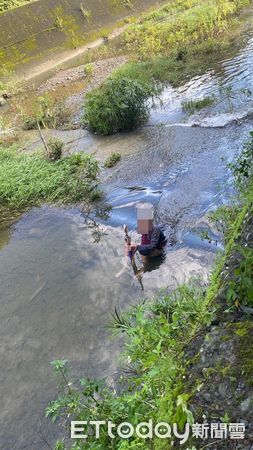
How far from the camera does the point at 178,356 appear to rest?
249 cm

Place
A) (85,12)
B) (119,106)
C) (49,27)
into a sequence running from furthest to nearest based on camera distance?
(85,12), (49,27), (119,106)

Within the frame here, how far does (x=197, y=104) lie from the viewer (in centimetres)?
1138

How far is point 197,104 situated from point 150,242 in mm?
6536

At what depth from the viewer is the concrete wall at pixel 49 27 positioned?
21984 mm

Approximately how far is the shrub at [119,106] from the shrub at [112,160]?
165cm

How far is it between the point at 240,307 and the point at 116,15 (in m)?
26.4

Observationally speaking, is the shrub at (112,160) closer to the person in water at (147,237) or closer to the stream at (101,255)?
the stream at (101,255)

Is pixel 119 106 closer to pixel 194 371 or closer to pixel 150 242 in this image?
pixel 150 242

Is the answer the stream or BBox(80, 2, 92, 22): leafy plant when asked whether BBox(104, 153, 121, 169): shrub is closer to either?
the stream

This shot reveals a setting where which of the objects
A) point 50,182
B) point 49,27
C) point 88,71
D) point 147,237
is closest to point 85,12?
point 49,27

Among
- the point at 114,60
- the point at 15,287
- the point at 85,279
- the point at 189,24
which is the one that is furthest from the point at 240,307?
the point at 114,60

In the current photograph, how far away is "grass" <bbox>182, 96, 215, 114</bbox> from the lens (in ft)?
37.1

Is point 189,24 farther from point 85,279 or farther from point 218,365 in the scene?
point 218,365
